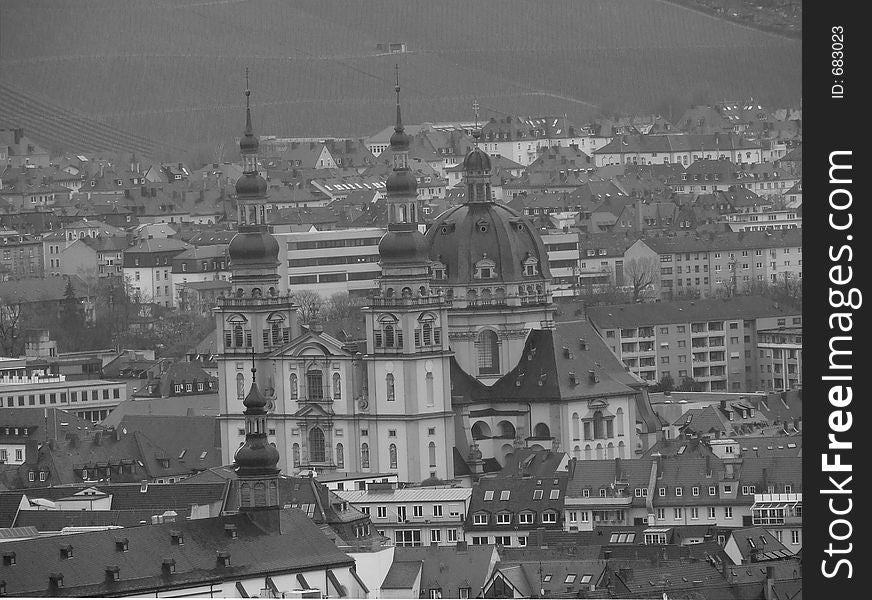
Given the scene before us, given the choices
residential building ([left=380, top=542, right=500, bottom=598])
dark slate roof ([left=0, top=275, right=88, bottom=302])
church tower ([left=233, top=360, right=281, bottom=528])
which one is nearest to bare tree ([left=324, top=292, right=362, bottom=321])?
dark slate roof ([left=0, top=275, right=88, bottom=302])

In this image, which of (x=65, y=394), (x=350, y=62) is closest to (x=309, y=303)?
(x=65, y=394)

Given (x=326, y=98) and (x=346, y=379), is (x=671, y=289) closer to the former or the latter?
(x=326, y=98)

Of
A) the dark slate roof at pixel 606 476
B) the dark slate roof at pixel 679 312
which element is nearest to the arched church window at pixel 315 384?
the dark slate roof at pixel 606 476

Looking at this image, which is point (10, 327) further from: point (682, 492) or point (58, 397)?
point (682, 492)

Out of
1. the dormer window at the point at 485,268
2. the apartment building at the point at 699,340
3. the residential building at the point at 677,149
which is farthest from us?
the residential building at the point at 677,149

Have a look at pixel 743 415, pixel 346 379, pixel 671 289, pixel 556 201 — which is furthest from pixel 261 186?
pixel 556 201

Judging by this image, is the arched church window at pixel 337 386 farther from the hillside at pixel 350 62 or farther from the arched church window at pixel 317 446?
the hillside at pixel 350 62

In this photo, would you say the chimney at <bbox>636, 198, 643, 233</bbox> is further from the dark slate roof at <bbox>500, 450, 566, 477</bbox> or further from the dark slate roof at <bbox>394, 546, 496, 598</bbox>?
the dark slate roof at <bbox>394, 546, 496, 598</bbox>
